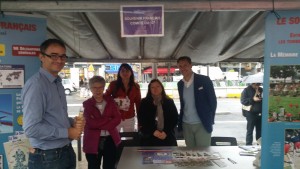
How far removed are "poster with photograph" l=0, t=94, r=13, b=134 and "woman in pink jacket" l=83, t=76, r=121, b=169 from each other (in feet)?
3.10

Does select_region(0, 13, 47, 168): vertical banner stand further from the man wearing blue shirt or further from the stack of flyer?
the man wearing blue shirt

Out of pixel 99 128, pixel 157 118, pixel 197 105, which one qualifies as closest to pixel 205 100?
pixel 197 105

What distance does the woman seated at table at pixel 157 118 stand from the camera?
11.6 ft

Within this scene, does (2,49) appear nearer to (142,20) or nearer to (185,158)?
(142,20)

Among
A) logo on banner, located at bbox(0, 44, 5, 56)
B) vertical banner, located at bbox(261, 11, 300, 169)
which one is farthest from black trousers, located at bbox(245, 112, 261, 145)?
logo on banner, located at bbox(0, 44, 5, 56)

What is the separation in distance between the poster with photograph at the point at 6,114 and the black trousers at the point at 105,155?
111cm

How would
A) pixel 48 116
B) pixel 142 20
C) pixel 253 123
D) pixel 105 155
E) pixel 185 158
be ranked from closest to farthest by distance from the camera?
pixel 48 116 < pixel 142 20 < pixel 185 158 < pixel 105 155 < pixel 253 123

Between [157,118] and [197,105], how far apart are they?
Answer: 544 millimetres

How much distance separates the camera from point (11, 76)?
7.84 feet

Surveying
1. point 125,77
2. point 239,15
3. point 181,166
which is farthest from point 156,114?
point 239,15

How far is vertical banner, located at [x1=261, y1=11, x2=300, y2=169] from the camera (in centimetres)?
218

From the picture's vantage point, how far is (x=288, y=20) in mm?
2180

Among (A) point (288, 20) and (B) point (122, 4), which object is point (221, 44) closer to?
(A) point (288, 20)

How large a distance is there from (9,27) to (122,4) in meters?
0.99
